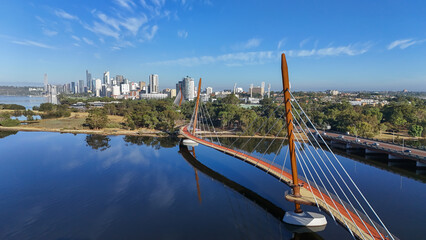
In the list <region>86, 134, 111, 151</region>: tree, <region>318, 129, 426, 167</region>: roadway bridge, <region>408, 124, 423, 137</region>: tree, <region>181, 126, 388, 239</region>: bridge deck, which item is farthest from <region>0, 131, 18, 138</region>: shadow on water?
<region>408, 124, 423, 137</region>: tree

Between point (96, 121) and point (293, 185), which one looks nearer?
point (293, 185)

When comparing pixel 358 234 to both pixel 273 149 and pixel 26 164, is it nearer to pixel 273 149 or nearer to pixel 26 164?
pixel 273 149

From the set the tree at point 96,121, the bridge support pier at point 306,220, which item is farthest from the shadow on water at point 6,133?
the bridge support pier at point 306,220

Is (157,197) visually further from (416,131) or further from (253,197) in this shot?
(416,131)

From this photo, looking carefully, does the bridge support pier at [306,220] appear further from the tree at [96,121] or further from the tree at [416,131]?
the tree at [96,121]

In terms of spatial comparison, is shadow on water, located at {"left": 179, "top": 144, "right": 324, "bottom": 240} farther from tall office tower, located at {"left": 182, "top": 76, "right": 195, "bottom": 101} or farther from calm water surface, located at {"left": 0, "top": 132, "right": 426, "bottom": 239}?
tall office tower, located at {"left": 182, "top": 76, "right": 195, "bottom": 101}

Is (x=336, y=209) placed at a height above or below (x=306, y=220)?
above

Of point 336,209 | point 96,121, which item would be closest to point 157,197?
point 336,209
